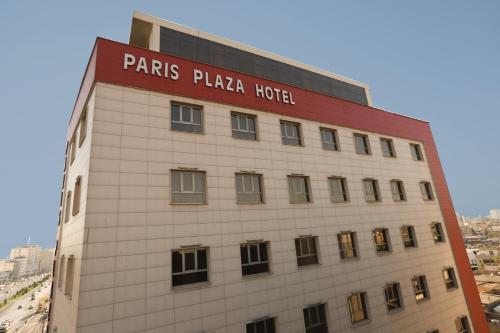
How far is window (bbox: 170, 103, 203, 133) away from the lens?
14.4 m

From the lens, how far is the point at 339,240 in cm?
1812

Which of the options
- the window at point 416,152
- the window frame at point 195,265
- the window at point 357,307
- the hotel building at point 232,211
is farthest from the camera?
the window at point 416,152

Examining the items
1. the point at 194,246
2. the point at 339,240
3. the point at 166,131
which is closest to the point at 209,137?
the point at 166,131

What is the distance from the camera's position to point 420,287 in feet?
69.7

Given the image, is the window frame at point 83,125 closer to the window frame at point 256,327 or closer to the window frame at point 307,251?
the window frame at point 256,327

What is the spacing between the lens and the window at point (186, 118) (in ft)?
47.3

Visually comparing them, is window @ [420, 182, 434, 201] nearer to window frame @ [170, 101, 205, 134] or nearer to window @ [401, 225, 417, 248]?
window @ [401, 225, 417, 248]

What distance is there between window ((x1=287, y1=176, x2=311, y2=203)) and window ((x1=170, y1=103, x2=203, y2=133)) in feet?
23.6

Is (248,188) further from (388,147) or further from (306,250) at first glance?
(388,147)

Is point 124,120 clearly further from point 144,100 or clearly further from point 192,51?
point 192,51

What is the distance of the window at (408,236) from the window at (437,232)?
3222 mm

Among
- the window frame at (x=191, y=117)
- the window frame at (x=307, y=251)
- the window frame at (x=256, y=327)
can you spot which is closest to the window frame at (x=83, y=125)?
the window frame at (x=191, y=117)

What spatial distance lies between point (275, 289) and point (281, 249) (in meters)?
2.23

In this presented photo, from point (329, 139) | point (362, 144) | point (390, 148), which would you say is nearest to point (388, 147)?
point (390, 148)
